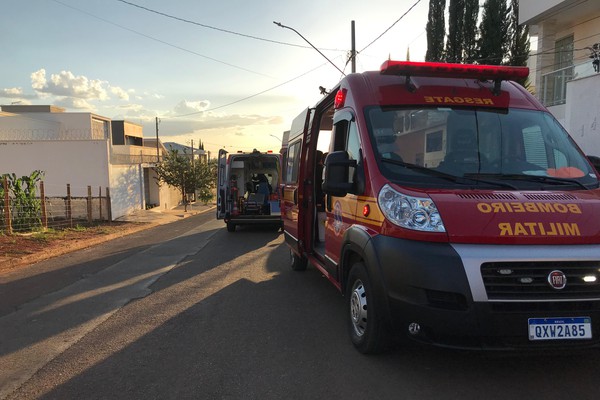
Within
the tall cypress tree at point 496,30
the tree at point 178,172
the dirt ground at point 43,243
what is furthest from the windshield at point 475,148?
the tree at point 178,172

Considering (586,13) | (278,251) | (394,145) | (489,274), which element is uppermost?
(586,13)

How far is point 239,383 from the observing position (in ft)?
11.7

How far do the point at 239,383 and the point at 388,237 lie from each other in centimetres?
163

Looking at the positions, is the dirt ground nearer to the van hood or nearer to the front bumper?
the front bumper

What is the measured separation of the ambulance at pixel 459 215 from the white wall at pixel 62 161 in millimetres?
19498

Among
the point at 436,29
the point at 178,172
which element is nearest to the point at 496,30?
the point at 436,29

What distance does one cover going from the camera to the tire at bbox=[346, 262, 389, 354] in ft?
12.1

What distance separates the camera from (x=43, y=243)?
11648 mm

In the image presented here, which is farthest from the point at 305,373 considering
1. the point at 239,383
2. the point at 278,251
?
the point at 278,251

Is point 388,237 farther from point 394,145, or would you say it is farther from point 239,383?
point 239,383

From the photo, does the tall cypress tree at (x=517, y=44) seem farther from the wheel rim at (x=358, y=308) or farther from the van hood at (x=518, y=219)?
→ the wheel rim at (x=358, y=308)

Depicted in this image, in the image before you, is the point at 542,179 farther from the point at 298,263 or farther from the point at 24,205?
the point at 24,205

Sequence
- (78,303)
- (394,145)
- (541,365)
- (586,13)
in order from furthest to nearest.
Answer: (586,13) < (78,303) < (394,145) < (541,365)

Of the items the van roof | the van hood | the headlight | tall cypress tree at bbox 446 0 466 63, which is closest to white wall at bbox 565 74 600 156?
the van roof
